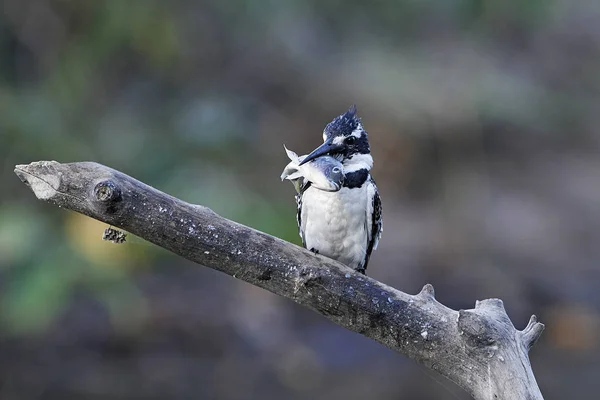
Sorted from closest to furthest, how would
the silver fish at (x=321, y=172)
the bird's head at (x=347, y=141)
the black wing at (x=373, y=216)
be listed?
the silver fish at (x=321, y=172), the bird's head at (x=347, y=141), the black wing at (x=373, y=216)

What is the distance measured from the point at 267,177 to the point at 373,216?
4308mm

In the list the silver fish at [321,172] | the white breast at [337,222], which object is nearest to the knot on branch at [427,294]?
the silver fish at [321,172]

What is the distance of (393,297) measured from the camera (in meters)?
2.46

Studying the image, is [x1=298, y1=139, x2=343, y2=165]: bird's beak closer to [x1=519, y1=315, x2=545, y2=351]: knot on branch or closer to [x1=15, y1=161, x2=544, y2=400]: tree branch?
[x1=15, y1=161, x2=544, y2=400]: tree branch

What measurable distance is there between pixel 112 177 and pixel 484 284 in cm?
518

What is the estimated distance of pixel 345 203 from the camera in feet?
9.52

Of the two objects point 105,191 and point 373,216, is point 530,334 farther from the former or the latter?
point 105,191

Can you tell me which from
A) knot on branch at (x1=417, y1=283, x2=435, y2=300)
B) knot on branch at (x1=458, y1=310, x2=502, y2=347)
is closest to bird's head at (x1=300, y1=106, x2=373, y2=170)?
knot on branch at (x1=417, y1=283, x2=435, y2=300)

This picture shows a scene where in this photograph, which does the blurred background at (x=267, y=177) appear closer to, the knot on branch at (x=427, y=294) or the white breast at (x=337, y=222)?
the white breast at (x=337, y=222)

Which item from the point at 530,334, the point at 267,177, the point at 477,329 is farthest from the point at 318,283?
the point at 267,177

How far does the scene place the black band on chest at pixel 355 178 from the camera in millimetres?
2887

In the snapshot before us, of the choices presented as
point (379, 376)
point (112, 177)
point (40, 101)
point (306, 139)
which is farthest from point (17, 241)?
point (112, 177)

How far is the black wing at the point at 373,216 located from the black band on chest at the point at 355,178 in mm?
52

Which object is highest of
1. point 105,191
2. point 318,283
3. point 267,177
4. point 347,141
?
point 267,177
